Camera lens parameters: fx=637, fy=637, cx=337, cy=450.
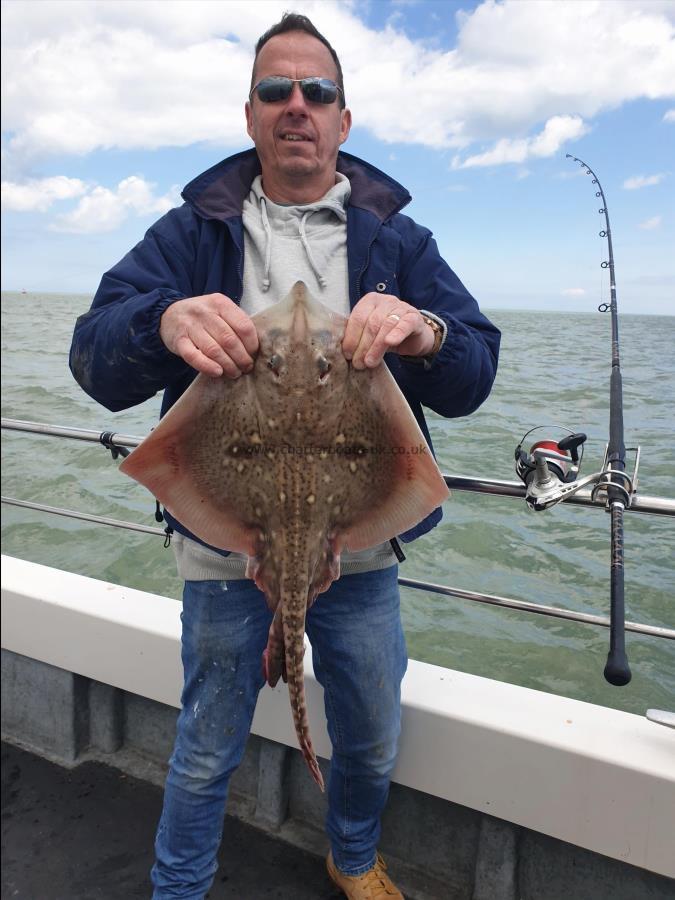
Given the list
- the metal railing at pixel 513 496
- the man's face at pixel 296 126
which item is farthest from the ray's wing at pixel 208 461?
the man's face at pixel 296 126

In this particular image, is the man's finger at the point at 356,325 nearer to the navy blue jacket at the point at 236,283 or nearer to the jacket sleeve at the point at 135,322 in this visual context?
the navy blue jacket at the point at 236,283

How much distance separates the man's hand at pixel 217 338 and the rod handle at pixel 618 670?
119 centimetres

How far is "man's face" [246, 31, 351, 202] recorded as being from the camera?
1.87 metres

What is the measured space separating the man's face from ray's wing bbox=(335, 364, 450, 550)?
0.83 metres

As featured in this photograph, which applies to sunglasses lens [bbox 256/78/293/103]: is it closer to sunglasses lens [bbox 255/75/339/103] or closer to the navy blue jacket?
sunglasses lens [bbox 255/75/339/103]

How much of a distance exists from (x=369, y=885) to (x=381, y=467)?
5.15 ft

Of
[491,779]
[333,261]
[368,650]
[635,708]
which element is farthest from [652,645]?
[333,261]

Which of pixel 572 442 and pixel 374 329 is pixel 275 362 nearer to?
→ pixel 374 329

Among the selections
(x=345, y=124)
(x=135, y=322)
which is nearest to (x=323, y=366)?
(x=135, y=322)

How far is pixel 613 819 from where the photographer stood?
1.93 meters

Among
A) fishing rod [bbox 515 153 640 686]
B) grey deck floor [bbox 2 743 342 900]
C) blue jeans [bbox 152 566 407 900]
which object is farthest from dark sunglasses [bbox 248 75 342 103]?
grey deck floor [bbox 2 743 342 900]

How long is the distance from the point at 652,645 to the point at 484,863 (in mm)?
1996

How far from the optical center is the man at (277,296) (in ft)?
6.10

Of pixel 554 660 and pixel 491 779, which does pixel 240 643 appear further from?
pixel 554 660
